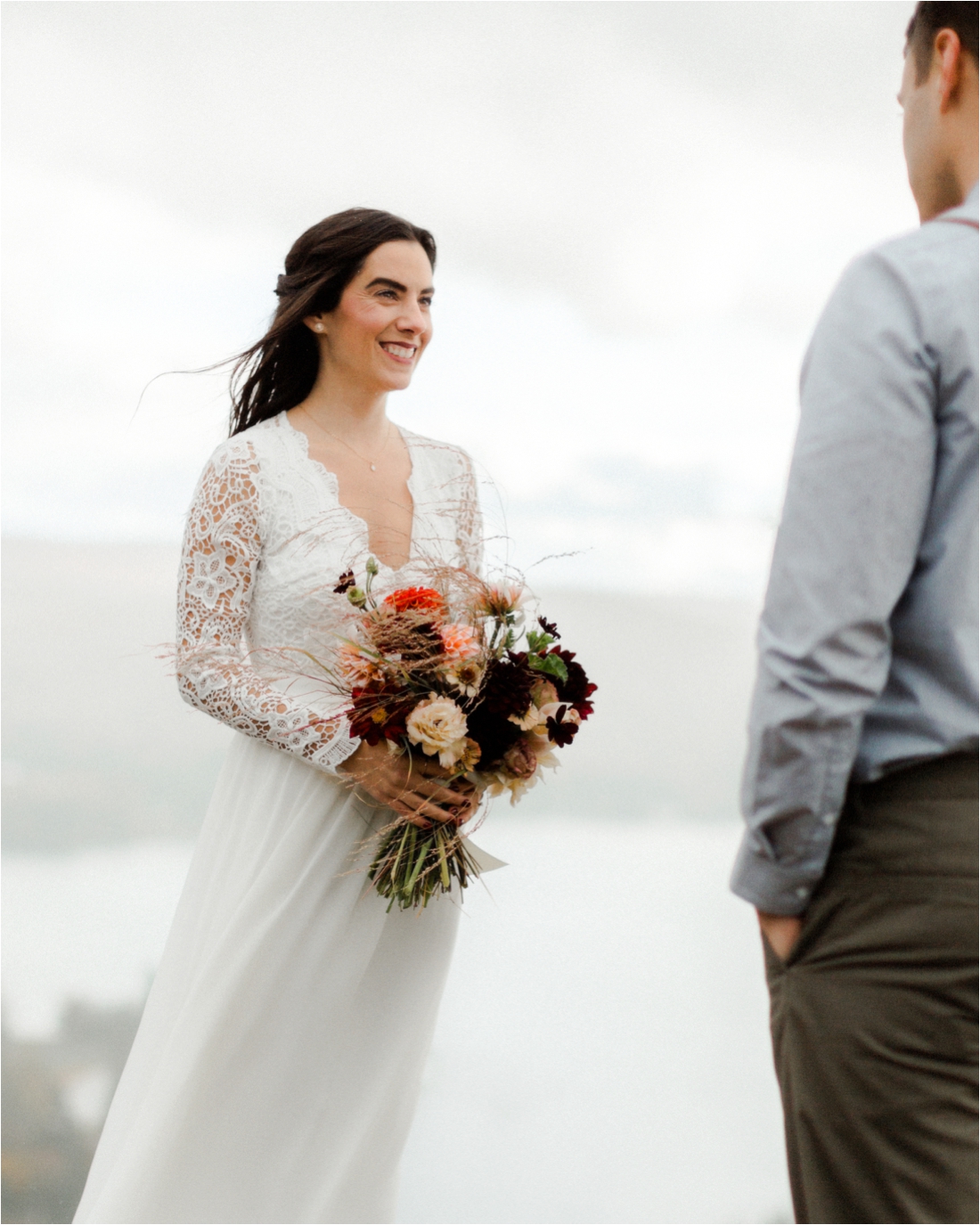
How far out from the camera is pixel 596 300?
332 cm

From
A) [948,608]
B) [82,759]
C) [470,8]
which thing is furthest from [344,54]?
[948,608]

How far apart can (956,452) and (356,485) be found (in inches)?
48.4

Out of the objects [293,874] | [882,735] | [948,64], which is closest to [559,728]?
[293,874]

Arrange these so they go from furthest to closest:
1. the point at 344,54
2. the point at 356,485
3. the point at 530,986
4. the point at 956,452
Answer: the point at 530,986 → the point at 344,54 → the point at 356,485 → the point at 956,452

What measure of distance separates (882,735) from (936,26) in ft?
2.51

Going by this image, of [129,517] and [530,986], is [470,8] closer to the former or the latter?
[129,517]

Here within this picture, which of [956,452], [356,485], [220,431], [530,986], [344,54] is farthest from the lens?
[530,986]

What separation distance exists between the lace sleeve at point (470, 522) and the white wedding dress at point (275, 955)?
0.49ft

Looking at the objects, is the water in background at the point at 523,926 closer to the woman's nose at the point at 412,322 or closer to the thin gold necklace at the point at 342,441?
the thin gold necklace at the point at 342,441

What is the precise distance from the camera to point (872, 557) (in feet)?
3.59

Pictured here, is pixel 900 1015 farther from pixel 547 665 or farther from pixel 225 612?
pixel 225 612

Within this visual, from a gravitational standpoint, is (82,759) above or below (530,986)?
above

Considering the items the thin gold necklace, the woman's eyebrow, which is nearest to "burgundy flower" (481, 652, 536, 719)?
the thin gold necklace

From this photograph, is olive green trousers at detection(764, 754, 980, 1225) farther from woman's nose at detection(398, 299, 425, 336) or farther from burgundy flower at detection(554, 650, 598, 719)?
woman's nose at detection(398, 299, 425, 336)
